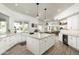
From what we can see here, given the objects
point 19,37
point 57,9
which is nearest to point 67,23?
point 57,9

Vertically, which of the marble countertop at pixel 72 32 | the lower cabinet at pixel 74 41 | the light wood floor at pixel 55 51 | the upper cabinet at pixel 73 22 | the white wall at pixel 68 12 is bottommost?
the light wood floor at pixel 55 51

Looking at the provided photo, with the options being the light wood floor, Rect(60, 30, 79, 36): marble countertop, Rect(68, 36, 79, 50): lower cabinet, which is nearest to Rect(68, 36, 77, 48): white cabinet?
Rect(68, 36, 79, 50): lower cabinet

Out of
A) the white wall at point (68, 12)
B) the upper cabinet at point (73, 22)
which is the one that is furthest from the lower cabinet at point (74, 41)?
the white wall at point (68, 12)

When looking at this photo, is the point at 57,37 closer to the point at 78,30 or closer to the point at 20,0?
the point at 78,30

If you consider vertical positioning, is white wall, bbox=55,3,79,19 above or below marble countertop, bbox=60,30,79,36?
above

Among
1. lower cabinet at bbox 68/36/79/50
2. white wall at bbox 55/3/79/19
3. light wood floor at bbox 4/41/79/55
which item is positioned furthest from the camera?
lower cabinet at bbox 68/36/79/50

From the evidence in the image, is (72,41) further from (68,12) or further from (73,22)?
(68,12)

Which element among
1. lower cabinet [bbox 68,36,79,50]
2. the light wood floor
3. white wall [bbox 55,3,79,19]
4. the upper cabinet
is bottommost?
the light wood floor

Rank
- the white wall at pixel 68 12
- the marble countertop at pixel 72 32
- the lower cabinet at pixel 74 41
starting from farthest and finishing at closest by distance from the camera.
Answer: the marble countertop at pixel 72 32
the lower cabinet at pixel 74 41
the white wall at pixel 68 12

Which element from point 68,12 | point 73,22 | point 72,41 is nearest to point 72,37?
point 72,41

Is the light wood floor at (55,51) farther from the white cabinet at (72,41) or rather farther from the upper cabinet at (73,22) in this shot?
the upper cabinet at (73,22)

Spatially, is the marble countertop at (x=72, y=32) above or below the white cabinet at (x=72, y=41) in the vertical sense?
above

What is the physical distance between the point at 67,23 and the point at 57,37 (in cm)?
71

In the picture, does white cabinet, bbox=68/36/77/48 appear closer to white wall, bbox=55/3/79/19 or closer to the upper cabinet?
the upper cabinet
